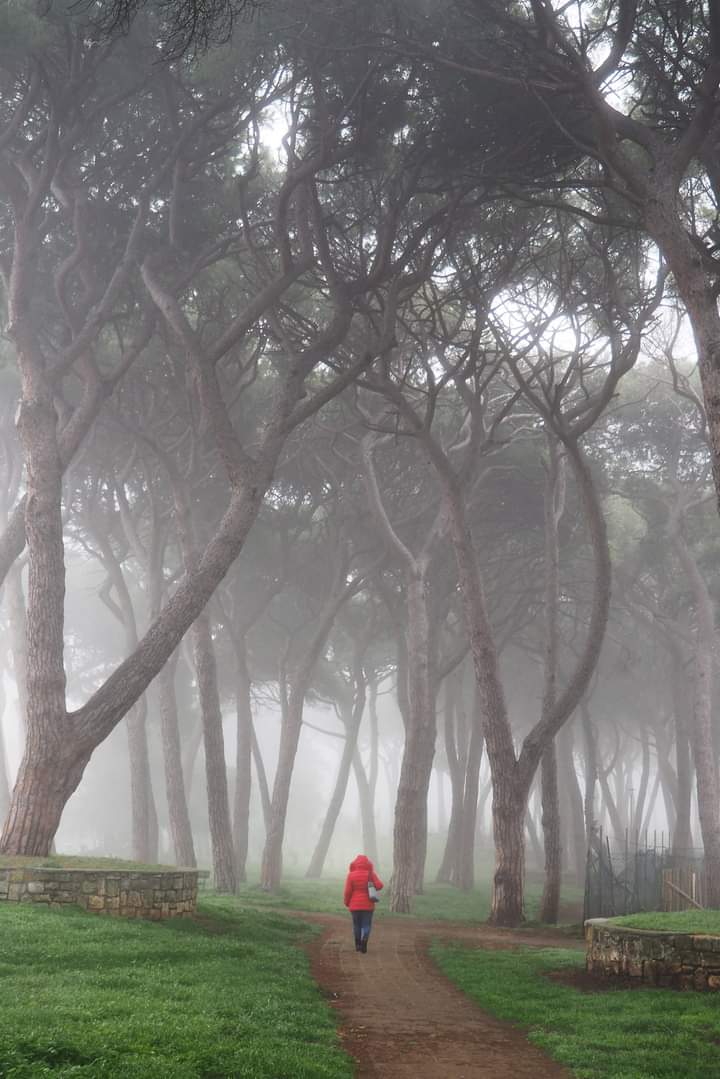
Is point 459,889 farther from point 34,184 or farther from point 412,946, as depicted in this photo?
point 34,184

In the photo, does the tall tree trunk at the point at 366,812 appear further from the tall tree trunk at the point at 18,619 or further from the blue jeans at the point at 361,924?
the blue jeans at the point at 361,924

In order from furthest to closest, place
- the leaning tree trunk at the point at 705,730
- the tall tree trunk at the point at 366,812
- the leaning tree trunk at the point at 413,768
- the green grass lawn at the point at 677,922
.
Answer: the tall tree trunk at the point at 366,812 → the leaning tree trunk at the point at 705,730 → the leaning tree trunk at the point at 413,768 → the green grass lawn at the point at 677,922

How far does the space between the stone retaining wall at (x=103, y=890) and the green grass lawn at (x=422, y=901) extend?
20.6ft

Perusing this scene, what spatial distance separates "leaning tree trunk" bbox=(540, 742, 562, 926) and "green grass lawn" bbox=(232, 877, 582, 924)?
52 cm

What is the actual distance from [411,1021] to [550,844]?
1093cm

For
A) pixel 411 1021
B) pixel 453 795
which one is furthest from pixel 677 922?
pixel 453 795

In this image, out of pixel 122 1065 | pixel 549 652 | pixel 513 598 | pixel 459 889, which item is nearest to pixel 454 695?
pixel 513 598

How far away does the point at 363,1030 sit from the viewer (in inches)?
359

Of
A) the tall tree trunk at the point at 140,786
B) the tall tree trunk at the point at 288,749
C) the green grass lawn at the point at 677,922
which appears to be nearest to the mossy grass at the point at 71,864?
the green grass lawn at the point at 677,922

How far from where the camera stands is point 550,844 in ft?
65.7

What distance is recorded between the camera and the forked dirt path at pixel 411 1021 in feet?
Answer: 25.7

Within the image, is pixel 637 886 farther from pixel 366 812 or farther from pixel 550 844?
pixel 366 812

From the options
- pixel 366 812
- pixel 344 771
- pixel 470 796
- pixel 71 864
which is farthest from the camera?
pixel 366 812

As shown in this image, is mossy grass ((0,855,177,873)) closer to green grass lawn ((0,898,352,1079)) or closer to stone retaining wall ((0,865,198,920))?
stone retaining wall ((0,865,198,920))
